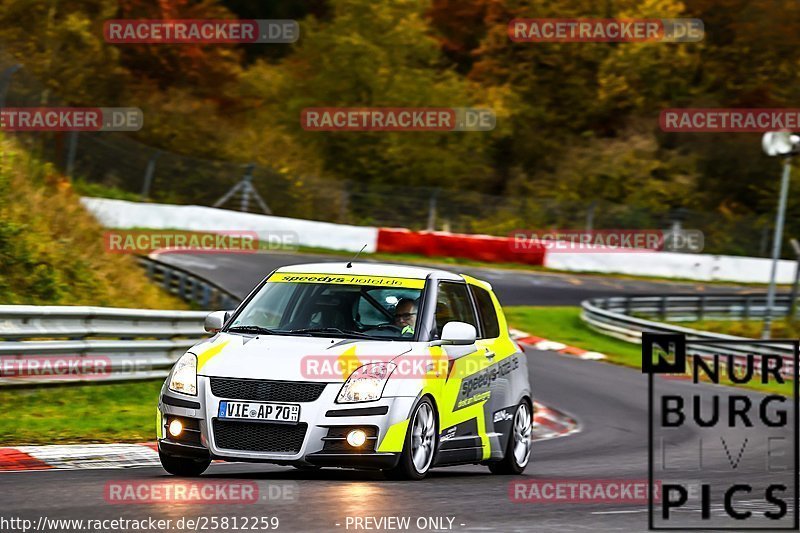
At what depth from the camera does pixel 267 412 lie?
8.59 meters

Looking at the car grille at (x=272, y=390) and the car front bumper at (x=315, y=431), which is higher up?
the car grille at (x=272, y=390)

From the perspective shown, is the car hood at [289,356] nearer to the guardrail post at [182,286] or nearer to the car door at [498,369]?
the car door at [498,369]

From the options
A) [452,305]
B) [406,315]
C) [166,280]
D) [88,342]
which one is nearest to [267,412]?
[406,315]

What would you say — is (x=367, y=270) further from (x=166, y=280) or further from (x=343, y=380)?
(x=166, y=280)

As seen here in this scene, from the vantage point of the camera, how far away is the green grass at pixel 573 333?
24.0 metres

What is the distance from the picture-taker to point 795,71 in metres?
53.4

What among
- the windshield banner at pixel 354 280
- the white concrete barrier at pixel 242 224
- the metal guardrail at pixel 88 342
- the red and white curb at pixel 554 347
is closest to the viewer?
the windshield banner at pixel 354 280

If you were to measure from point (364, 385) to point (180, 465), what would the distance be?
137 cm

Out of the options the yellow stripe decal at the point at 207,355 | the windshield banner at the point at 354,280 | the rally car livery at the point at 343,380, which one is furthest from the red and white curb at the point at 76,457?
the windshield banner at the point at 354,280

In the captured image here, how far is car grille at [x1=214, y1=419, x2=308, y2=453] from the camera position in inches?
337

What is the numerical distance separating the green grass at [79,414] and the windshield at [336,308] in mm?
2332

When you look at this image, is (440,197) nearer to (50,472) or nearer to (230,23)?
(230,23)

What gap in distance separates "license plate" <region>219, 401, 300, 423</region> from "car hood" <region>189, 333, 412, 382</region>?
0.18 metres

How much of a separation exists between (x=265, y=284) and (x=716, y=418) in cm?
919
